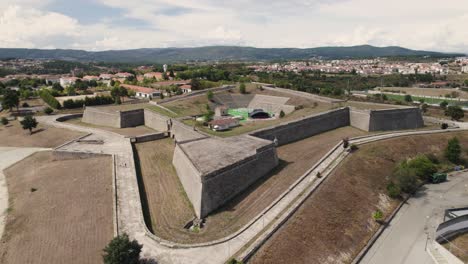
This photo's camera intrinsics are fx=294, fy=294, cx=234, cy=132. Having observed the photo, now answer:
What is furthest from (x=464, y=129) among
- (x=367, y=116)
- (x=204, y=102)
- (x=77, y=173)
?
(x=77, y=173)

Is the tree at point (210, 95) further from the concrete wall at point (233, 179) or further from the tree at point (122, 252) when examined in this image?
the tree at point (122, 252)

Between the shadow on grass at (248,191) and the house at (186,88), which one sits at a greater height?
the house at (186,88)

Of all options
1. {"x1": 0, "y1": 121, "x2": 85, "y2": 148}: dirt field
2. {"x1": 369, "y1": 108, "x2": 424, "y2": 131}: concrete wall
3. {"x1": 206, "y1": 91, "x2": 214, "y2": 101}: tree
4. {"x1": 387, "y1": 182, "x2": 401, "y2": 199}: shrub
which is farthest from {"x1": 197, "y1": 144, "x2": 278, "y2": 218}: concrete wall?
{"x1": 206, "y1": 91, "x2": 214, "y2": 101}: tree

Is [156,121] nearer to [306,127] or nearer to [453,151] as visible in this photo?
[306,127]

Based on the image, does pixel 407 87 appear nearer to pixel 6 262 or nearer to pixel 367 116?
pixel 367 116

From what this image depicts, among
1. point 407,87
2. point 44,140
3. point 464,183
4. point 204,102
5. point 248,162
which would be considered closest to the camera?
point 248,162

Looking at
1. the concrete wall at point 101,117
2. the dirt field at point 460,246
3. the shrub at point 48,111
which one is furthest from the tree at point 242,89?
the dirt field at point 460,246

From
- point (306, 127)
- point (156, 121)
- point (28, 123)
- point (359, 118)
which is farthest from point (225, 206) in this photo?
point (28, 123)
